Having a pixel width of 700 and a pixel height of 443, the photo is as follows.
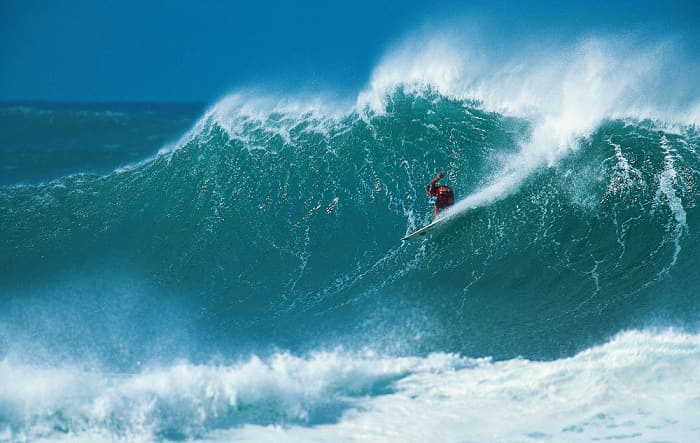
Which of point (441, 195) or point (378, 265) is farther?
point (441, 195)

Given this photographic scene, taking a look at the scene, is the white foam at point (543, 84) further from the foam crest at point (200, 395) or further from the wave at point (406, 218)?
the foam crest at point (200, 395)

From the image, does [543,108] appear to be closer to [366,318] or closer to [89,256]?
[366,318]

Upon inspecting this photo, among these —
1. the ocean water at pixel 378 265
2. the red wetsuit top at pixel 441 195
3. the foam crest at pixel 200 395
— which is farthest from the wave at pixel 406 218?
the foam crest at pixel 200 395

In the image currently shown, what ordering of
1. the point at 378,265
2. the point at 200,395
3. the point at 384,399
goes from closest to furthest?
1. the point at 384,399
2. the point at 200,395
3. the point at 378,265

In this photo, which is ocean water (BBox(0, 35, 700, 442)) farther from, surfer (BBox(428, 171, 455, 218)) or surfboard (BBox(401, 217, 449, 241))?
surfer (BBox(428, 171, 455, 218))

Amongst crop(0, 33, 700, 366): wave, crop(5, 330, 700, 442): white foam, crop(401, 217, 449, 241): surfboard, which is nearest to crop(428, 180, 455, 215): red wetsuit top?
crop(401, 217, 449, 241): surfboard

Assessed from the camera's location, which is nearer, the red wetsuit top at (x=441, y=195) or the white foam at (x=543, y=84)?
the red wetsuit top at (x=441, y=195)

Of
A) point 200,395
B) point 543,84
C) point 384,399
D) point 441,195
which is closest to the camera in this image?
Answer: point 384,399

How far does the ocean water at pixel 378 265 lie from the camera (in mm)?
9617

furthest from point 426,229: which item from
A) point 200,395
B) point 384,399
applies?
point 200,395

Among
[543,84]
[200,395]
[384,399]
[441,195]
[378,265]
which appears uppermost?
[543,84]

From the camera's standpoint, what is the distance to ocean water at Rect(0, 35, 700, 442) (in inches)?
379

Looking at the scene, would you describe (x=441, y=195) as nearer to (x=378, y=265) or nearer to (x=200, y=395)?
(x=378, y=265)

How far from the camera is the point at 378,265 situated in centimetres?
1229
